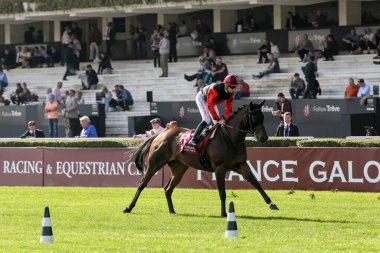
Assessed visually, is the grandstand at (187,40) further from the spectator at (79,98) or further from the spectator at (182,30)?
the spectator at (79,98)

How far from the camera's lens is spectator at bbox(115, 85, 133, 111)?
38.8 m

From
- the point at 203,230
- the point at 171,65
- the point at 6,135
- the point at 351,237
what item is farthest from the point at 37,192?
the point at 171,65

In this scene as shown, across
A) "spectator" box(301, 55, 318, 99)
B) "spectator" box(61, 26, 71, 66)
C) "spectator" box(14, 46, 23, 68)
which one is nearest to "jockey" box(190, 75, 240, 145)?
"spectator" box(301, 55, 318, 99)

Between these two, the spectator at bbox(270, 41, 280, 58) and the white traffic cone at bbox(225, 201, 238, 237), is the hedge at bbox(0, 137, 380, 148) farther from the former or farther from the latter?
the spectator at bbox(270, 41, 280, 58)

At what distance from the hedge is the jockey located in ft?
16.4

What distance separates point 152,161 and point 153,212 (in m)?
0.93

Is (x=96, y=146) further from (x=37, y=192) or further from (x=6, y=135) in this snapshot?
(x=6, y=135)

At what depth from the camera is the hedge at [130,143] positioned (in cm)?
2378

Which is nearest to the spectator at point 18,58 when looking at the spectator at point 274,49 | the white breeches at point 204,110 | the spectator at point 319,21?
the spectator at point 274,49

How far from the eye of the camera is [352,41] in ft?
125

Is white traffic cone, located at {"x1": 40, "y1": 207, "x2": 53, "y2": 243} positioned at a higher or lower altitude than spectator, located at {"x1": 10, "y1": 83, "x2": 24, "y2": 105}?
lower

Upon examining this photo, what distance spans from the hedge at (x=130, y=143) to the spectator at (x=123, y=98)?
9961mm

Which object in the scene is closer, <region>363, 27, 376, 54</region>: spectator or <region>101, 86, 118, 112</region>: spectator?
<region>363, 27, 376, 54</region>: spectator

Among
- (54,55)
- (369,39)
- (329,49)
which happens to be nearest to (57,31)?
(54,55)
